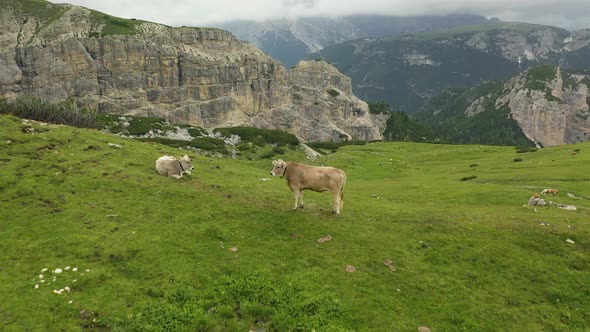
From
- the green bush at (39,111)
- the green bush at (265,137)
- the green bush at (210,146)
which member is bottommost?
the green bush at (265,137)

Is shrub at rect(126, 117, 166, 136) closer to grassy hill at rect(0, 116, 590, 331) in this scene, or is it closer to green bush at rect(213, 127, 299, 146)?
green bush at rect(213, 127, 299, 146)

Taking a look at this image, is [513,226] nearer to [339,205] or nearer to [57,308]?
[339,205]

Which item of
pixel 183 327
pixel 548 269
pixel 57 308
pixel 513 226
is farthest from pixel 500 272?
pixel 57 308

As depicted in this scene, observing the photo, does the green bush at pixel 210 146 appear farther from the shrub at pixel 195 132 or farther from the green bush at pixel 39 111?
the shrub at pixel 195 132

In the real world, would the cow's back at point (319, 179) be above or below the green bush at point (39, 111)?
below

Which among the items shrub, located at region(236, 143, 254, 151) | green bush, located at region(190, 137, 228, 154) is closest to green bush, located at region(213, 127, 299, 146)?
shrub, located at region(236, 143, 254, 151)

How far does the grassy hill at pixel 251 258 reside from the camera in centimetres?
1281

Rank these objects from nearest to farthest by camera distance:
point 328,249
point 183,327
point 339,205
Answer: point 183,327 < point 328,249 < point 339,205

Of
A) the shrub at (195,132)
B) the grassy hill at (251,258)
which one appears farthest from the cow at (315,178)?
the shrub at (195,132)

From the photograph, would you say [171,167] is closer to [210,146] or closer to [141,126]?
[210,146]

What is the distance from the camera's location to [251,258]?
53.0 ft

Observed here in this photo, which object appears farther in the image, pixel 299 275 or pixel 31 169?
pixel 31 169

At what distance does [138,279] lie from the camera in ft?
46.3

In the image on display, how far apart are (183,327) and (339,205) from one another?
12214mm
